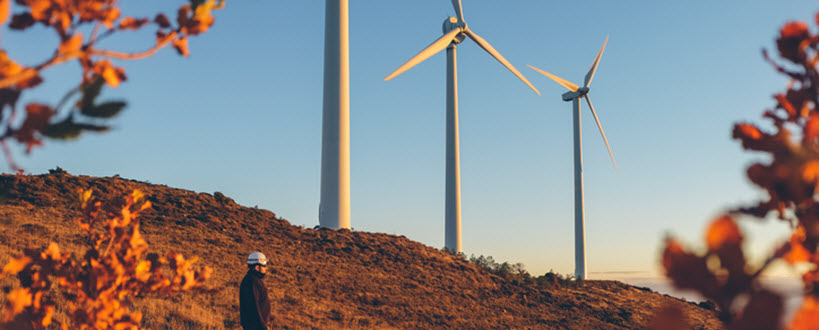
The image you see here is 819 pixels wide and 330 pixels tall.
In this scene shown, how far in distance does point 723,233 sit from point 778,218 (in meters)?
1.42

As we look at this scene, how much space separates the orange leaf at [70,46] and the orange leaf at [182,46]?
58cm

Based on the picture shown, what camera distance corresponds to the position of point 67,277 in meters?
5.09

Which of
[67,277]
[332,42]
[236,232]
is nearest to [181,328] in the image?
[67,277]

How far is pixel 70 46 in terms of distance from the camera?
2436 mm

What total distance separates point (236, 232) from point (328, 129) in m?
5.19

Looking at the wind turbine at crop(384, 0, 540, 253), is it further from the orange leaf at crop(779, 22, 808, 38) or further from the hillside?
the orange leaf at crop(779, 22, 808, 38)

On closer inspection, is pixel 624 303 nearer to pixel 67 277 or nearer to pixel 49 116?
pixel 67 277

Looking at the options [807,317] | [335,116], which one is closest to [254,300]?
[807,317]

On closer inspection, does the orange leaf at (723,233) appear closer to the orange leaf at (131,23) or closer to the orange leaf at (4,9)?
the orange leaf at (4,9)

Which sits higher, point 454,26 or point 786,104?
point 454,26

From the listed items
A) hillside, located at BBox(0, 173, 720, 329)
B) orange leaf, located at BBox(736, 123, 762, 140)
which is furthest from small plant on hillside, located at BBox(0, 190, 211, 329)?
hillside, located at BBox(0, 173, 720, 329)

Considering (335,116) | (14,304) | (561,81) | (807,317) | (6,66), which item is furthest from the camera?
(561,81)

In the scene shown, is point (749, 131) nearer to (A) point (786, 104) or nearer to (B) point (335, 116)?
(A) point (786, 104)

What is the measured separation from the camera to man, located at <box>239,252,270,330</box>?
8539mm
